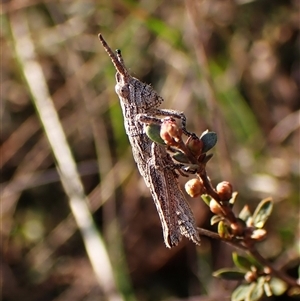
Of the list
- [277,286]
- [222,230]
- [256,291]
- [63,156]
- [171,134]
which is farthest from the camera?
[63,156]

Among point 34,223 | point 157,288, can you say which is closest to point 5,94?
point 34,223

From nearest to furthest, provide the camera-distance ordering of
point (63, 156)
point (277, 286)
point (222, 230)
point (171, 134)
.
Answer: point (171, 134) < point (222, 230) < point (277, 286) < point (63, 156)

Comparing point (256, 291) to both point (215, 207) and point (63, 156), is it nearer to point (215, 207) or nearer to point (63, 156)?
point (215, 207)

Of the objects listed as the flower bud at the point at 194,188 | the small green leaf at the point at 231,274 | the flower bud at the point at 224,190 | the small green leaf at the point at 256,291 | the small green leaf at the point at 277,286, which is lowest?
the small green leaf at the point at 277,286

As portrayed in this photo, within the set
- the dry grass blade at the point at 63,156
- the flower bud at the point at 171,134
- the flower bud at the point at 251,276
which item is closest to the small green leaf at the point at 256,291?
the flower bud at the point at 251,276

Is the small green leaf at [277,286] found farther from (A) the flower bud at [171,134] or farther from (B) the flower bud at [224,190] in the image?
(A) the flower bud at [171,134]

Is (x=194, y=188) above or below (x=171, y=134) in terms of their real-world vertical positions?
below

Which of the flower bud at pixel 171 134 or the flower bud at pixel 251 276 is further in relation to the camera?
the flower bud at pixel 251 276

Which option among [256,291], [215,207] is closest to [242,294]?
[256,291]

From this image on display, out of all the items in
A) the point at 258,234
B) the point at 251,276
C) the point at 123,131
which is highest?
the point at 123,131
